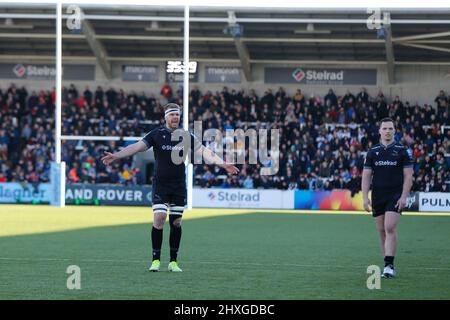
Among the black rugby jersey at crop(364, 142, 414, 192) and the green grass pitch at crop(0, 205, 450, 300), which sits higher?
the black rugby jersey at crop(364, 142, 414, 192)

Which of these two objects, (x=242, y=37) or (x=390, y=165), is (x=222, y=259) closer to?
(x=390, y=165)

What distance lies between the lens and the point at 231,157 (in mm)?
36719

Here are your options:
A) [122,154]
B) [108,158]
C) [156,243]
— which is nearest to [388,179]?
[156,243]

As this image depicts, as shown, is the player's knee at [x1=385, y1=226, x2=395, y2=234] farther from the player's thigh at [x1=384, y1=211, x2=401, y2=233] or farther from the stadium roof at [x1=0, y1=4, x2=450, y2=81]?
the stadium roof at [x1=0, y1=4, x2=450, y2=81]

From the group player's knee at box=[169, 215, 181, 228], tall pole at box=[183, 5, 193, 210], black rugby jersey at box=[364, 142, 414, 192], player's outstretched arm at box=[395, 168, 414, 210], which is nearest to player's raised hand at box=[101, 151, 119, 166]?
player's knee at box=[169, 215, 181, 228]

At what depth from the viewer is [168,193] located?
12586mm

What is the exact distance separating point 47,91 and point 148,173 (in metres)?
6.42

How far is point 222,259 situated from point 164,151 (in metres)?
2.75

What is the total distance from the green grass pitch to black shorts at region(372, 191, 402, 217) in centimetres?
84

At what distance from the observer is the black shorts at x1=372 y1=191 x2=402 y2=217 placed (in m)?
12.3

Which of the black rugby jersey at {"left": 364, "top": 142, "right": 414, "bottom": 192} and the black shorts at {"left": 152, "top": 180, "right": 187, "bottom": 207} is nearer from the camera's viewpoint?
the black rugby jersey at {"left": 364, "top": 142, "right": 414, "bottom": 192}

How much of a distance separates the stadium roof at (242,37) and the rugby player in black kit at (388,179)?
2401 cm
